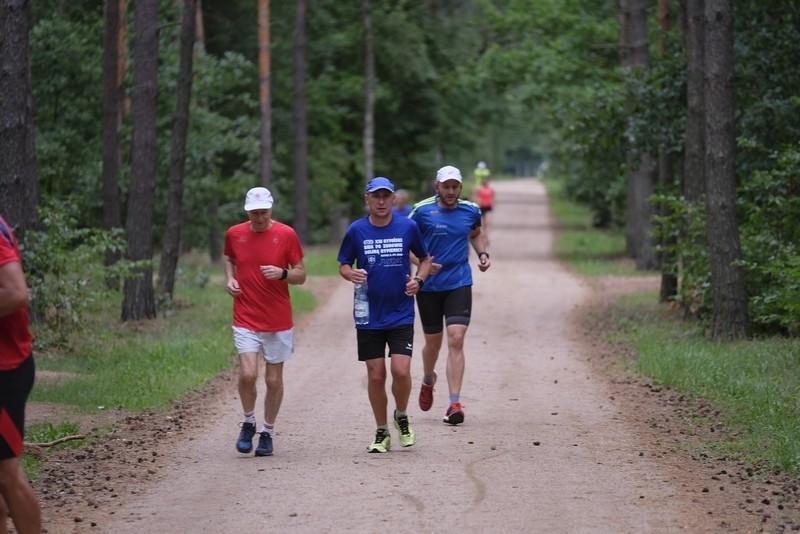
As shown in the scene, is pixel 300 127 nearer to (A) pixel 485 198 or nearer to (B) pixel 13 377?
(A) pixel 485 198

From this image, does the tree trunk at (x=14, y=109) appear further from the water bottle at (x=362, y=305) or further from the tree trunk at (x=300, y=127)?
the tree trunk at (x=300, y=127)

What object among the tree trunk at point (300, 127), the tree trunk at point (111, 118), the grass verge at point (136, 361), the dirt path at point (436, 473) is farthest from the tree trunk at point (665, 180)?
the tree trunk at point (300, 127)

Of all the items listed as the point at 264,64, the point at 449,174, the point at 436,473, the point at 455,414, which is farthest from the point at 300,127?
the point at 436,473

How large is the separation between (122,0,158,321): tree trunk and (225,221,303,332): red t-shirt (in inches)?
352

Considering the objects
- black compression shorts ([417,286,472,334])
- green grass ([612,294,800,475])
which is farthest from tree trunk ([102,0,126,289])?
black compression shorts ([417,286,472,334])

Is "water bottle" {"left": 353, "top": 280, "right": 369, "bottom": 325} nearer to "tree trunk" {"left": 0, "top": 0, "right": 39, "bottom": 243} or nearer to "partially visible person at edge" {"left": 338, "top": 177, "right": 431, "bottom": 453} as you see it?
"partially visible person at edge" {"left": 338, "top": 177, "right": 431, "bottom": 453}

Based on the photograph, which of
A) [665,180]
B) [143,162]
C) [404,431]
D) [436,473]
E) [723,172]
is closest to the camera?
[436,473]

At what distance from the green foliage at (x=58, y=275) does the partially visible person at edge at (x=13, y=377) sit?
29.3 ft

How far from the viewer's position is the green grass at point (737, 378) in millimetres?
10047

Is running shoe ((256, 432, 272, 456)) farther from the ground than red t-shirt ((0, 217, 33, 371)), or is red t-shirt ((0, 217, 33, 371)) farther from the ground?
red t-shirt ((0, 217, 33, 371))

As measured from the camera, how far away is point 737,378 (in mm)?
13008

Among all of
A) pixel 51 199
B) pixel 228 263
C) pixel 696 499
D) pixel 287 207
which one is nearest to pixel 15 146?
pixel 51 199

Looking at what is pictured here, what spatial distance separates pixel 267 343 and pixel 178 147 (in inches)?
454

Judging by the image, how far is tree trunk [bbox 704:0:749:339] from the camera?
1595 centimetres
